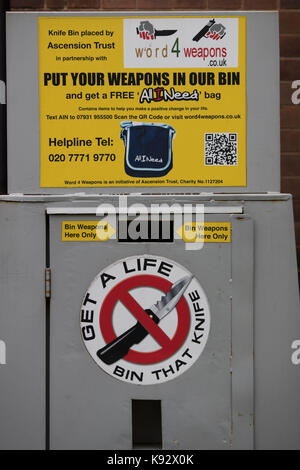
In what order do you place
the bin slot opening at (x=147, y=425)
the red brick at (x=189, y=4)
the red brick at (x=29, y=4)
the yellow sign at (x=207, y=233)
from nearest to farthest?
the yellow sign at (x=207, y=233), the bin slot opening at (x=147, y=425), the red brick at (x=29, y=4), the red brick at (x=189, y=4)

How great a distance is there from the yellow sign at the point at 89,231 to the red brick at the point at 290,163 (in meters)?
1.15

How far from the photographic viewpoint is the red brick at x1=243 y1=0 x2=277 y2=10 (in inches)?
93.0

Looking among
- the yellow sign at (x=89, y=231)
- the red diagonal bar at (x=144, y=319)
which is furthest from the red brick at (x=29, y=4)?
the red diagonal bar at (x=144, y=319)

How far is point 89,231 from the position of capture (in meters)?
1.59

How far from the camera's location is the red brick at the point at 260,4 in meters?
2.36

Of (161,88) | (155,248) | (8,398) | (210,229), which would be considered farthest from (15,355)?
(161,88)

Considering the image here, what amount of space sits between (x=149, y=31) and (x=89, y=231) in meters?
0.69

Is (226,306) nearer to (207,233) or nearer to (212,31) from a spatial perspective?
(207,233)

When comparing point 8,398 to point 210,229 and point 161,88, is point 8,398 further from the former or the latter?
point 161,88

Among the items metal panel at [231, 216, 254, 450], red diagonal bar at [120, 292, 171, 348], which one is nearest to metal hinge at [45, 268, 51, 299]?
red diagonal bar at [120, 292, 171, 348]

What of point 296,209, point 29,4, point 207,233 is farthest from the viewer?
point 296,209

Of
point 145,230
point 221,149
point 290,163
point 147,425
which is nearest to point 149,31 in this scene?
point 221,149

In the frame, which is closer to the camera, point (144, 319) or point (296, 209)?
point (144, 319)

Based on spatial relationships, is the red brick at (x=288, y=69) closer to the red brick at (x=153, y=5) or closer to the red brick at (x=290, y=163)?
the red brick at (x=290, y=163)
